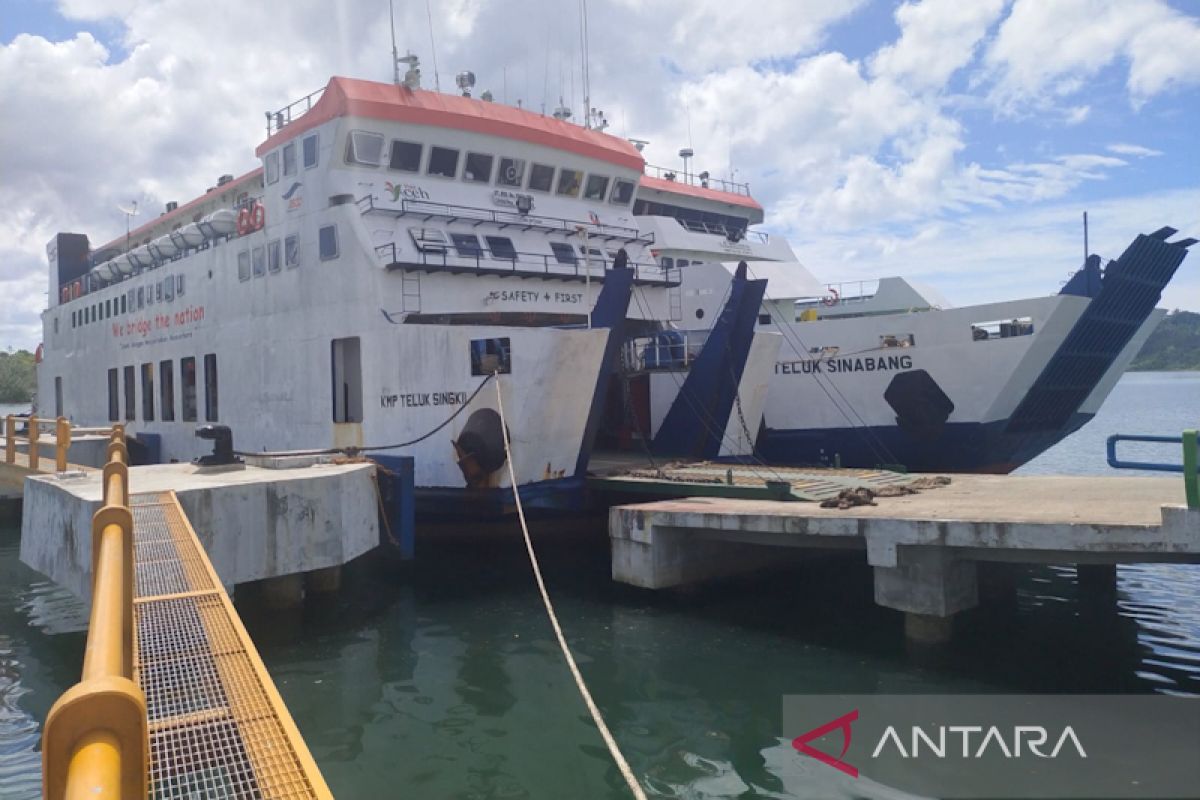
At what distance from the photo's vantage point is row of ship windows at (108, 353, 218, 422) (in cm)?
1833

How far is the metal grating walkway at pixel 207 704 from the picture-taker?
3.17 meters

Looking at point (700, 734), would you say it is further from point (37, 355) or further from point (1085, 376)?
point (37, 355)

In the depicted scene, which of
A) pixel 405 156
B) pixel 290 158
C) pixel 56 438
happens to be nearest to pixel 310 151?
pixel 290 158

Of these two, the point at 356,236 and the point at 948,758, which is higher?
the point at 356,236

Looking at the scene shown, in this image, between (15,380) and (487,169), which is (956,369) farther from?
(15,380)

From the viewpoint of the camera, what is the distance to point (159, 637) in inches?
179

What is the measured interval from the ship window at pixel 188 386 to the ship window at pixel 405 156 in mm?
7648

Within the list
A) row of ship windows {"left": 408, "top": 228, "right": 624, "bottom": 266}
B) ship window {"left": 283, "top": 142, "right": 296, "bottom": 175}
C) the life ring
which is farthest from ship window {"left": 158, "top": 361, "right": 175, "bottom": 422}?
row of ship windows {"left": 408, "top": 228, "right": 624, "bottom": 266}

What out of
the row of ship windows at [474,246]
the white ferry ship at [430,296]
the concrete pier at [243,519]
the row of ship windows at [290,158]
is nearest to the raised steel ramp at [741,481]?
the white ferry ship at [430,296]

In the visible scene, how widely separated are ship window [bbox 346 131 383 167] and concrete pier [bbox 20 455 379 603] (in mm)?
6039

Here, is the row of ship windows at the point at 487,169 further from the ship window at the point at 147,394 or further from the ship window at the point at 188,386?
the ship window at the point at 147,394

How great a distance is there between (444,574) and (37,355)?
1032 inches

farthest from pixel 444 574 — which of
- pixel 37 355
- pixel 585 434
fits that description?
pixel 37 355

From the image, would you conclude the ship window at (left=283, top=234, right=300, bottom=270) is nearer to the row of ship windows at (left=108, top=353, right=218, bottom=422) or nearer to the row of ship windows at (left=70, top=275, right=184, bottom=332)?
the row of ship windows at (left=108, top=353, right=218, bottom=422)
